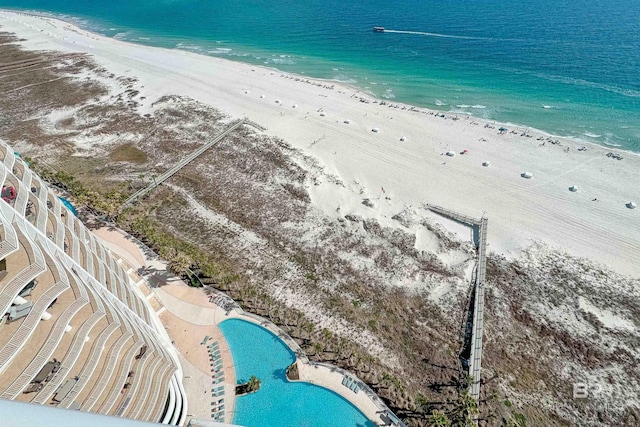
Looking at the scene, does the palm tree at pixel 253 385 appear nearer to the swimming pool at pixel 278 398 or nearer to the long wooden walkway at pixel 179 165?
the swimming pool at pixel 278 398

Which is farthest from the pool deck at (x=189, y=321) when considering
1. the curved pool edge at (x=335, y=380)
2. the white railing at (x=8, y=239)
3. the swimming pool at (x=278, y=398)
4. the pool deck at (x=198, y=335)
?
the white railing at (x=8, y=239)

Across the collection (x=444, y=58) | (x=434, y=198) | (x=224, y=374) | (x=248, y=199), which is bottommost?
(x=224, y=374)

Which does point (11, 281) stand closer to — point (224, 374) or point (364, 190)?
point (224, 374)

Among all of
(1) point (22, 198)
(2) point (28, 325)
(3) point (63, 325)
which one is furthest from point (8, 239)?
(3) point (63, 325)

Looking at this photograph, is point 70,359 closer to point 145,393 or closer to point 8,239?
point 145,393

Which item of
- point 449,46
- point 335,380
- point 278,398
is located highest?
point 449,46

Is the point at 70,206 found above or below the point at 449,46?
below

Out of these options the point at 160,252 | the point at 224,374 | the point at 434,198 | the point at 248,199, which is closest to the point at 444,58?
the point at 434,198
